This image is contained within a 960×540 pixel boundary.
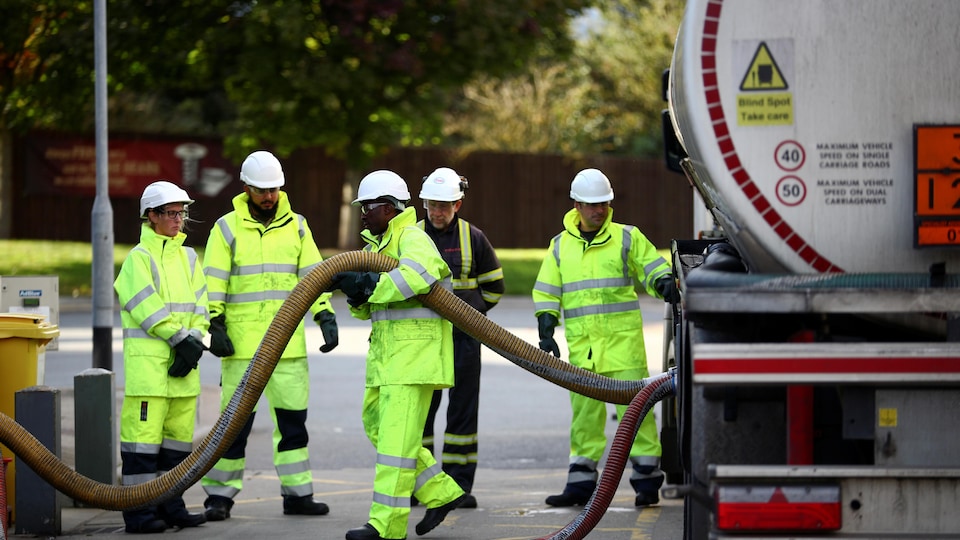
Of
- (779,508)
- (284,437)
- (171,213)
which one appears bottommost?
(284,437)

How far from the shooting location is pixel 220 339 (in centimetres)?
791

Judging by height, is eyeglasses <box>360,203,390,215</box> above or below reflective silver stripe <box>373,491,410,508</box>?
above

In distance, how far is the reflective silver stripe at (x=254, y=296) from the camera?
26.6ft

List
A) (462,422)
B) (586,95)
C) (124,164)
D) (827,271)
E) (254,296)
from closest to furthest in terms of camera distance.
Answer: (827,271) < (254,296) < (462,422) < (124,164) < (586,95)

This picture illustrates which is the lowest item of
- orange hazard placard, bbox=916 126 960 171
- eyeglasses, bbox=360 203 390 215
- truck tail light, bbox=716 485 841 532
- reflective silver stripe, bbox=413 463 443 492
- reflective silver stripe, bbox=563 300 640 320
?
reflective silver stripe, bbox=413 463 443 492

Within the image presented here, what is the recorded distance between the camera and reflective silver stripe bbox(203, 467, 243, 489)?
802 centimetres

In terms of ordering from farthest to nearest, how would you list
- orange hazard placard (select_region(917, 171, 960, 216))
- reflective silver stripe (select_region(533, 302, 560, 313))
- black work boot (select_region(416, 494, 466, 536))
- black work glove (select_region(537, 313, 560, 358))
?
reflective silver stripe (select_region(533, 302, 560, 313)), black work glove (select_region(537, 313, 560, 358)), black work boot (select_region(416, 494, 466, 536)), orange hazard placard (select_region(917, 171, 960, 216))

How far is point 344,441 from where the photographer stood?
433 inches

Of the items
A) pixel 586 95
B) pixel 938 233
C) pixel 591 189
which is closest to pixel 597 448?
pixel 591 189

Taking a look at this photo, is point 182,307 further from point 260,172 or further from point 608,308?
point 608,308

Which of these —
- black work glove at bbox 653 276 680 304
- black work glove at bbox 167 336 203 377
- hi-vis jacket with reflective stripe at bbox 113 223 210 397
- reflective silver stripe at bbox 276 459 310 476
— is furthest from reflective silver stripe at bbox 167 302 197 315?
black work glove at bbox 653 276 680 304

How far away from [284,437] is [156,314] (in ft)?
3.42

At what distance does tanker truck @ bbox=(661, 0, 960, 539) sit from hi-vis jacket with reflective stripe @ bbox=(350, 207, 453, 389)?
7.91ft

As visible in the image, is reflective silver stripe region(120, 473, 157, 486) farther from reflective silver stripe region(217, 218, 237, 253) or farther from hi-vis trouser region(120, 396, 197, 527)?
reflective silver stripe region(217, 218, 237, 253)
